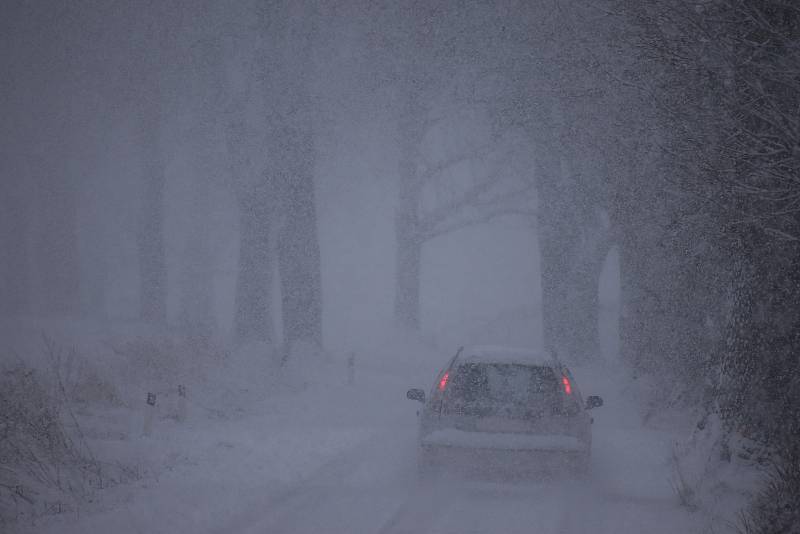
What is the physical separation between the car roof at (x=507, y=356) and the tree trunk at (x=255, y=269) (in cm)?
1105

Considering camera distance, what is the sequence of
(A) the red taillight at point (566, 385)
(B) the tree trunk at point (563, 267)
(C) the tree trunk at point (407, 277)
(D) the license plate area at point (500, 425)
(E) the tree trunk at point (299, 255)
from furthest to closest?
(C) the tree trunk at point (407, 277)
(B) the tree trunk at point (563, 267)
(E) the tree trunk at point (299, 255)
(A) the red taillight at point (566, 385)
(D) the license plate area at point (500, 425)

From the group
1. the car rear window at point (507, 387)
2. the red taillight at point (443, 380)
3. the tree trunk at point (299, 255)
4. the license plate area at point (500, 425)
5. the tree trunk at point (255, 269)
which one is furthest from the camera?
the tree trunk at point (255, 269)

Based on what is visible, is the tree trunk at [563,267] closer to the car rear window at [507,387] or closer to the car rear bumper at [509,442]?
the car rear window at [507,387]

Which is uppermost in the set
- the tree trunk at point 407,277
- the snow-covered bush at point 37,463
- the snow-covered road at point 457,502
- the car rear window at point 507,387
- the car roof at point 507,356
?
the tree trunk at point 407,277

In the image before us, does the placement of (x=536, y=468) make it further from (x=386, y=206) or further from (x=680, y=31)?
(x=386, y=206)

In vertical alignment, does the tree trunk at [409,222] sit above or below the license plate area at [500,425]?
above

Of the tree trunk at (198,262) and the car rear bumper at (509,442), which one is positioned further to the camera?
the tree trunk at (198,262)

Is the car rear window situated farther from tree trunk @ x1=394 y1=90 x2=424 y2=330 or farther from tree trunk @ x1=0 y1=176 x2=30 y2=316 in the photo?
tree trunk @ x1=0 y1=176 x2=30 y2=316

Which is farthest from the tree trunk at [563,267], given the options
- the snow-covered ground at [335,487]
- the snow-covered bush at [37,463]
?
the snow-covered bush at [37,463]

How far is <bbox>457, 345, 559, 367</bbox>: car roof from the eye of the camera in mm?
7797

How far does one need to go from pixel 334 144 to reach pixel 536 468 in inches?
→ 791

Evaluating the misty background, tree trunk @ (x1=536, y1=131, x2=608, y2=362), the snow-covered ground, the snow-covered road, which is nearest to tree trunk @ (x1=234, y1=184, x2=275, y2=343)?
the misty background

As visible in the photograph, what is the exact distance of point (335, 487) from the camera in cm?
744

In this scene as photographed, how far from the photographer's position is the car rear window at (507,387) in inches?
293
